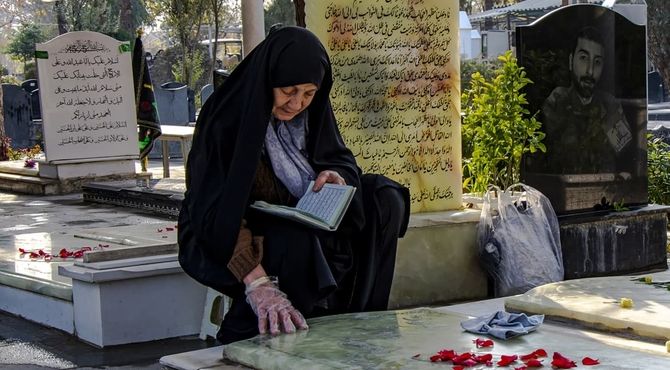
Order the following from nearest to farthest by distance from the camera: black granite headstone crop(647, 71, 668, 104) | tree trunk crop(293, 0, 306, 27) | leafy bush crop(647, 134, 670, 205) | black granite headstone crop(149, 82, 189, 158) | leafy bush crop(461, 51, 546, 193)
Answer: tree trunk crop(293, 0, 306, 27) → leafy bush crop(461, 51, 546, 193) → leafy bush crop(647, 134, 670, 205) → black granite headstone crop(149, 82, 189, 158) → black granite headstone crop(647, 71, 668, 104)

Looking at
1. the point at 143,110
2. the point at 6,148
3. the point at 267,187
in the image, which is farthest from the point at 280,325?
the point at 6,148

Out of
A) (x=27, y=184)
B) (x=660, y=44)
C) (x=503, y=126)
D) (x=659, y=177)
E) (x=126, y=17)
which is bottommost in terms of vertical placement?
(x=27, y=184)

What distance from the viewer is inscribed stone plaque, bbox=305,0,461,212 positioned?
6008 mm

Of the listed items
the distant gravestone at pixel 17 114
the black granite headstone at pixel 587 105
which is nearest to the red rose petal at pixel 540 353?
the black granite headstone at pixel 587 105

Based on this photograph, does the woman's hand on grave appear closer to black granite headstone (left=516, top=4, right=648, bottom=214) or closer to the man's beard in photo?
black granite headstone (left=516, top=4, right=648, bottom=214)

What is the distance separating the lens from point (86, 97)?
1255cm

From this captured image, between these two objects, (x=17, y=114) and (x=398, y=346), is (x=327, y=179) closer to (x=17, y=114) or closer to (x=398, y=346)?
(x=398, y=346)

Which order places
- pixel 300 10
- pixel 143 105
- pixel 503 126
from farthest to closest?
pixel 143 105 → pixel 503 126 → pixel 300 10

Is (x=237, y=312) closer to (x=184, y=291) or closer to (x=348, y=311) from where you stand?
(x=348, y=311)

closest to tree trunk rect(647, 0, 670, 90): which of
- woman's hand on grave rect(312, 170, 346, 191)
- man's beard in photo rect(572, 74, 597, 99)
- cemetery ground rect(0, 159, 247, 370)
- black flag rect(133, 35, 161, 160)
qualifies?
black flag rect(133, 35, 161, 160)

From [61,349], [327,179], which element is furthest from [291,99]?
[61,349]

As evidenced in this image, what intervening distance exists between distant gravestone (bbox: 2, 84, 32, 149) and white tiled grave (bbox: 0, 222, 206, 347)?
54.8 ft

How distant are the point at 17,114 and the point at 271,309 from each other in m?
19.3

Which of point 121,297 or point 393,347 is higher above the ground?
point 393,347
